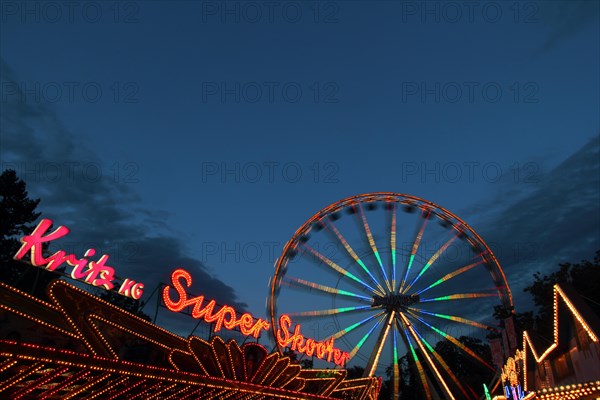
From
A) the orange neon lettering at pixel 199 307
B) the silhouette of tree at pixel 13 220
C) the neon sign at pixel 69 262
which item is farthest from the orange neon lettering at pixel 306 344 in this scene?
the silhouette of tree at pixel 13 220

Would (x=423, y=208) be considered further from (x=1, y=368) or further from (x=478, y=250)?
(x=1, y=368)

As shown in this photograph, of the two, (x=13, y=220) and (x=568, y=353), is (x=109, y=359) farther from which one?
(x=13, y=220)

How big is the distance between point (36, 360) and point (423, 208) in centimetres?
2555

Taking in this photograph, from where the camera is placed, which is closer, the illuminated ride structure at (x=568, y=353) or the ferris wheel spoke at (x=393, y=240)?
the illuminated ride structure at (x=568, y=353)

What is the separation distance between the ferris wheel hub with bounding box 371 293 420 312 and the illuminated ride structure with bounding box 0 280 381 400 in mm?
12173

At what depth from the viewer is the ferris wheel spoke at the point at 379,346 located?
25516 millimetres

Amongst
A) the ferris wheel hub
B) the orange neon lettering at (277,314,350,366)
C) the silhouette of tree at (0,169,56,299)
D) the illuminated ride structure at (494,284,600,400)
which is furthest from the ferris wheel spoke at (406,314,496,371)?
the silhouette of tree at (0,169,56,299)

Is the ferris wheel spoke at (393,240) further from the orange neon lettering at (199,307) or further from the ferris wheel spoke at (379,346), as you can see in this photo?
the orange neon lettering at (199,307)

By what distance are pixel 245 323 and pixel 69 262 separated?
314 inches

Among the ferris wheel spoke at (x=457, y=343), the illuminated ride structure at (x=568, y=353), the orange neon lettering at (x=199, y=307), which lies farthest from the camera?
the ferris wheel spoke at (x=457, y=343)

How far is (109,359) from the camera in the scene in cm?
1016

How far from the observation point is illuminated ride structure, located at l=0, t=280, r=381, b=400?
30.5 ft

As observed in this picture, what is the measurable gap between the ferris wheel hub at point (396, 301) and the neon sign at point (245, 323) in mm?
→ 3751

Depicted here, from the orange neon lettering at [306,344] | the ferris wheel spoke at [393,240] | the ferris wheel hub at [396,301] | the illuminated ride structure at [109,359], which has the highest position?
the ferris wheel spoke at [393,240]
